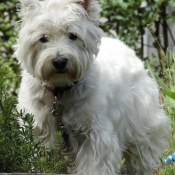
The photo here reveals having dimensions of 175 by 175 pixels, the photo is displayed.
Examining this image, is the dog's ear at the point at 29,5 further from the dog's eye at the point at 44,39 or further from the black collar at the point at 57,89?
the black collar at the point at 57,89

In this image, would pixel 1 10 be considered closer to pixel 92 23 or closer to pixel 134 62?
pixel 134 62

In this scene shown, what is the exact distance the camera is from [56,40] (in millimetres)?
4430

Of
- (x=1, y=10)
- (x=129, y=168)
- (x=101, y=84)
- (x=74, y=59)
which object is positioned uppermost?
(x=74, y=59)

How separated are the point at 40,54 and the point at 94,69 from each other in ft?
1.88

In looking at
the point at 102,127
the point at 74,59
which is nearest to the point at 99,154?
the point at 102,127

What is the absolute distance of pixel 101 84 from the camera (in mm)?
4840

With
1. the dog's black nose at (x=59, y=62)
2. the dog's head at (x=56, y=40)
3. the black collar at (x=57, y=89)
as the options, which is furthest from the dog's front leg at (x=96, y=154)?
the dog's black nose at (x=59, y=62)

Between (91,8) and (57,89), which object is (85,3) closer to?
(91,8)

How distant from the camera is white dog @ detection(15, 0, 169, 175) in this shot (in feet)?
14.5

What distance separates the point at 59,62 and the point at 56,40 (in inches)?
7.9

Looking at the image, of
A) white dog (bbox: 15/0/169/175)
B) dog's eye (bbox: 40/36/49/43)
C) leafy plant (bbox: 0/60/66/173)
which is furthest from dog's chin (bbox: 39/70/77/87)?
leafy plant (bbox: 0/60/66/173)

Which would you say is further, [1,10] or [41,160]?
[1,10]

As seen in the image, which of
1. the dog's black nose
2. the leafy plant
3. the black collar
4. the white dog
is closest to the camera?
the leafy plant

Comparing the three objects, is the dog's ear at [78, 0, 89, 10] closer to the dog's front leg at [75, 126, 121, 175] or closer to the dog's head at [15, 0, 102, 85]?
the dog's head at [15, 0, 102, 85]
